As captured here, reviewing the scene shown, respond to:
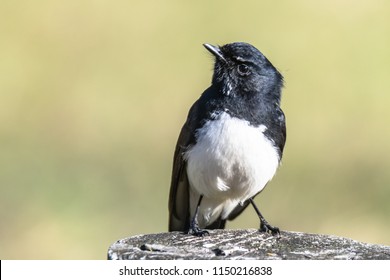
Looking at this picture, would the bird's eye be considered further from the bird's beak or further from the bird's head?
the bird's beak

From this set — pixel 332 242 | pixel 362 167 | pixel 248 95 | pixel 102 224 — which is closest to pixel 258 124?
pixel 248 95

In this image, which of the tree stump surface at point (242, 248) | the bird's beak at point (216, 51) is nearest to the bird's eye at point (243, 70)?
the bird's beak at point (216, 51)

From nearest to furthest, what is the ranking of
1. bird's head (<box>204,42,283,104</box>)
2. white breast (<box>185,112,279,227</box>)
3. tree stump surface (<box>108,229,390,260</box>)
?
tree stump surface (<box>108,229,390,260</box>) → white breast (<box>185,112,279,227</box>) → bird's head (<box>204,42,283,104</box>)

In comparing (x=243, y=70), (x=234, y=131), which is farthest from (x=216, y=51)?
(x=234, y=131)

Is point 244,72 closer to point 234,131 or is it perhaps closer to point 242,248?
point 234,131

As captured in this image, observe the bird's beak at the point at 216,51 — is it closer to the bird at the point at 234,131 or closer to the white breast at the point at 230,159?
the bird at the point at 234,131

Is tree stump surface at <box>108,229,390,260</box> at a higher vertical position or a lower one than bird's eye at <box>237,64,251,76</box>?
lower

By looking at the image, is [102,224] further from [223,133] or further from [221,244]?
[221,244]

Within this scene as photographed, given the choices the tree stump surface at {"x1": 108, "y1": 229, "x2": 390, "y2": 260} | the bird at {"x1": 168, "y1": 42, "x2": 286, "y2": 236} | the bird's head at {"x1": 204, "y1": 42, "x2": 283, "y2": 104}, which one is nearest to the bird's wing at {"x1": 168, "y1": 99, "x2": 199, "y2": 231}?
the bird at {"x1": 168, "y1": 42, "x2": 286, "y2": 236}
